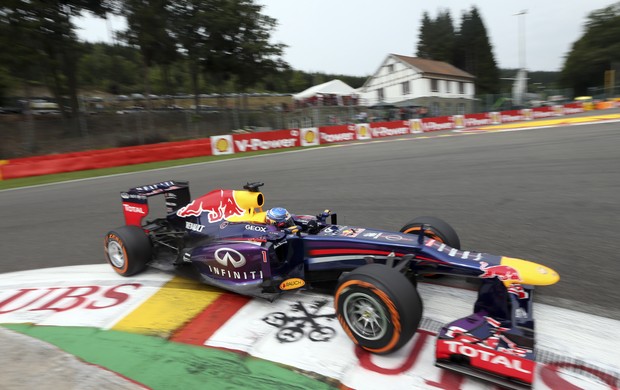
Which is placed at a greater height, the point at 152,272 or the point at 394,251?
the point at 394,251

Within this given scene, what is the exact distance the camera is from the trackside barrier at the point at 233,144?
1630cm

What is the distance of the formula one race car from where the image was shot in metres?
2.62

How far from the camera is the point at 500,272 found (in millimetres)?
3109

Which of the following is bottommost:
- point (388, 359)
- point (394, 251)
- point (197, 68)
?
point (388, 359)

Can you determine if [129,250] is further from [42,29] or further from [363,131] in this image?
[42,29]

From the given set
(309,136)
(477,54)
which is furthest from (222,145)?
(477,54)

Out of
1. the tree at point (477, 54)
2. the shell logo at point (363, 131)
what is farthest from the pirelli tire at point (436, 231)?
the tree at point (477, 54)

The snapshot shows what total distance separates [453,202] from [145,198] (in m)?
5.05

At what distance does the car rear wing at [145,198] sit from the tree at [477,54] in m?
85.2

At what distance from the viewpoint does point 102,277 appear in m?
4.92

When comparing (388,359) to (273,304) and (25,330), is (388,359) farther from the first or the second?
(25,330)

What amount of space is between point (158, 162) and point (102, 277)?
46.0ft

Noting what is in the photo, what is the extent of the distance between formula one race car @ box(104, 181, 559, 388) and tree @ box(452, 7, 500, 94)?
85603 mm

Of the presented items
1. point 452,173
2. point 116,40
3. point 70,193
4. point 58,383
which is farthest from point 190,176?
point 116,40
